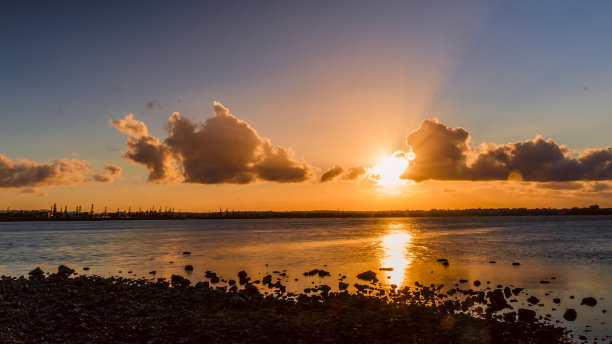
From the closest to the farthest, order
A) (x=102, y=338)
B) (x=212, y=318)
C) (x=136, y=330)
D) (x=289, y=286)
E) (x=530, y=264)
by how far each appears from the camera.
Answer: (x=102, y=338) < (x=136, y=330) < (x=212, y=318) < (x=289, y=286) < (x=530, y=264)

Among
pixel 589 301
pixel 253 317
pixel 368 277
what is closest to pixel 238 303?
pixel 253 317

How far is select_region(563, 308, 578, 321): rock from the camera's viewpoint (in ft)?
81.1

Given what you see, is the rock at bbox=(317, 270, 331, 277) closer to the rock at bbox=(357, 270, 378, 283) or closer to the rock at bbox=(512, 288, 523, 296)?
the rock at bbox=(357, 270, 378, 283)

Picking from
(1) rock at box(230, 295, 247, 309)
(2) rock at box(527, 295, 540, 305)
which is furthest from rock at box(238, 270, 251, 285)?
(2) rock at box(527, 295, 540, 305)

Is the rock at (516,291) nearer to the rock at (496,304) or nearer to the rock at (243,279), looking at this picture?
the rock at (496,304)

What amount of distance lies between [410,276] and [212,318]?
26093 mm

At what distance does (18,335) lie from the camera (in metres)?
18.9

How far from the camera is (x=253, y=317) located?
74.1ft

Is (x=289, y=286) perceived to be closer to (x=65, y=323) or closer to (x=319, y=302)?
(x=319, y=302)

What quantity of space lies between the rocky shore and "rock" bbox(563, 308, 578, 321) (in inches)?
92.2

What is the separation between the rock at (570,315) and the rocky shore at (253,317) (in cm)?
234

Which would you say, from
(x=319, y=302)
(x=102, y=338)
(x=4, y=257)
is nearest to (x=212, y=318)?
(x=102, y=338)

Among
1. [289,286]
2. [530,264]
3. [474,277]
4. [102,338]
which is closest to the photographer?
[102,338]

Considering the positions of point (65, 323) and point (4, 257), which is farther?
point (4, 257)
